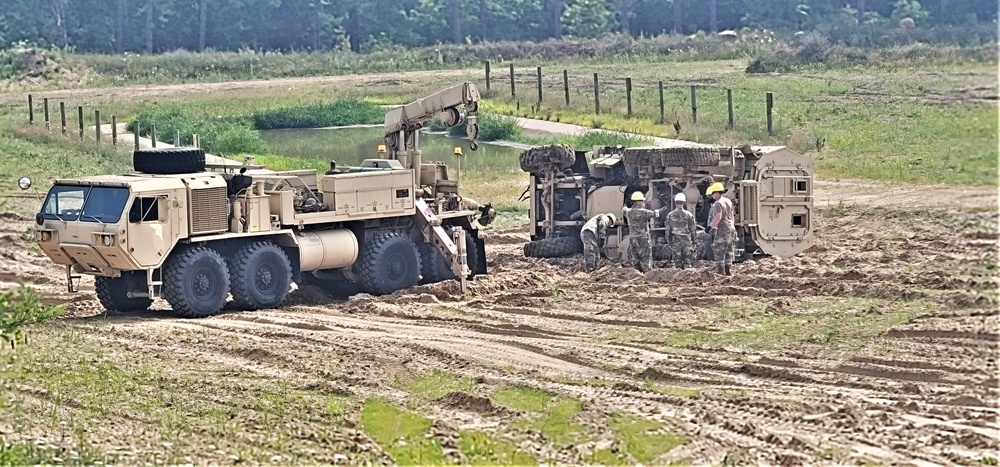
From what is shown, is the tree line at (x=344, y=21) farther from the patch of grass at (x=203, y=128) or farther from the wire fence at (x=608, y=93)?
the patch of grass at (x=203, y=128)

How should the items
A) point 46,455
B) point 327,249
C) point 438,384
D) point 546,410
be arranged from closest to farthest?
point 46,455 < point 546,410 < point 438,384 < point 327,249

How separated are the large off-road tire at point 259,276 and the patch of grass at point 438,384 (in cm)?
482

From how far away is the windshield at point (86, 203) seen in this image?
58.6ft

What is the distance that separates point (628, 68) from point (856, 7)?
278 inches

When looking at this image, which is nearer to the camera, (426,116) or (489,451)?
(489,451)

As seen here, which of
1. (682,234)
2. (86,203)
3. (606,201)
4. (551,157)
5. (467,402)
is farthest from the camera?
(551,157)

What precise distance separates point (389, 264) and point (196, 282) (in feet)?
9.26

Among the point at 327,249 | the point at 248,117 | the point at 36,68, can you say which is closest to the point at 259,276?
the point at 327,249

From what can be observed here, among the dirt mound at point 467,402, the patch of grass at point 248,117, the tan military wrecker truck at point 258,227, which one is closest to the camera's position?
the dirt mound at point 467,402

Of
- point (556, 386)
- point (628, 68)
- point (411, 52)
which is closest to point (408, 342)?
point (556, 386)

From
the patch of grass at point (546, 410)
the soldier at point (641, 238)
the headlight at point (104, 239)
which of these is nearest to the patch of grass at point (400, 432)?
the patch of grass at point (546, 410)

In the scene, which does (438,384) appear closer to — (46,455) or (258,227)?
(46,455)

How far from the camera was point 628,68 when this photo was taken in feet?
170

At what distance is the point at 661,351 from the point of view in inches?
607
